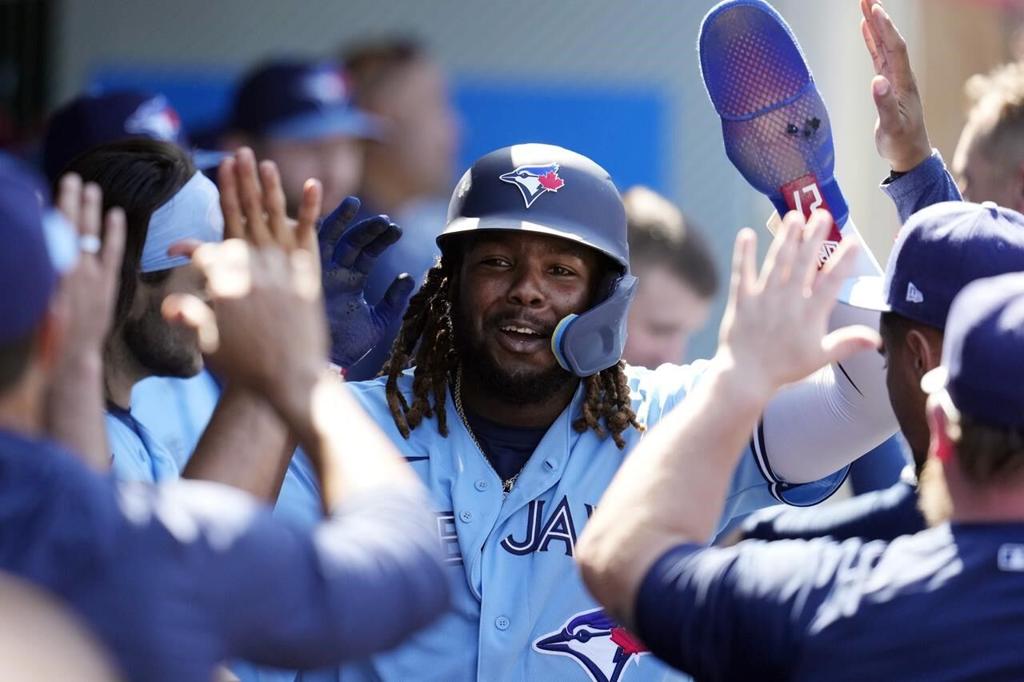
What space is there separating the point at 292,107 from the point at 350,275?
2.90 meters

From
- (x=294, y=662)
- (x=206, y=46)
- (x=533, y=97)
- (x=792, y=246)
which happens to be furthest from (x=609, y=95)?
(x=294, y=662)

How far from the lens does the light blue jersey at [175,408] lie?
3.95m

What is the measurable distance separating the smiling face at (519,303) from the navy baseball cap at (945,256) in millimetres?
897

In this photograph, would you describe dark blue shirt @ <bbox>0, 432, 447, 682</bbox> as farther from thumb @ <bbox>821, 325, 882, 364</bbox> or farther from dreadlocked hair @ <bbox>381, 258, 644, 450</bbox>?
dreadlocked hair @ <bbox>381, 258, 644, 450</bbox>

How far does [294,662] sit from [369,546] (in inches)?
6.3

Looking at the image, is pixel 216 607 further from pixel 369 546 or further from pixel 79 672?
pixel 79 672

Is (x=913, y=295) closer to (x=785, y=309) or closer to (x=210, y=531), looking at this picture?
(x=785, y=309)

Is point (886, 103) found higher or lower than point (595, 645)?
higher

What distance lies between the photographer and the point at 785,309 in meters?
2.25

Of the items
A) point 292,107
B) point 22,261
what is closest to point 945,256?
point 22,261

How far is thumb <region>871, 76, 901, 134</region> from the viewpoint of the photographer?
11.2 feet

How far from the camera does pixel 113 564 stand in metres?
1.74

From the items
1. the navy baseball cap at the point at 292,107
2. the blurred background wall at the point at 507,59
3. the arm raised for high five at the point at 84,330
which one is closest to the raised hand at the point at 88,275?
the arm raised for high five at the point at 84,330

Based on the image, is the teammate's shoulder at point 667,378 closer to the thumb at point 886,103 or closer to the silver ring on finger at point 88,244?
the thumb at point 886,103
